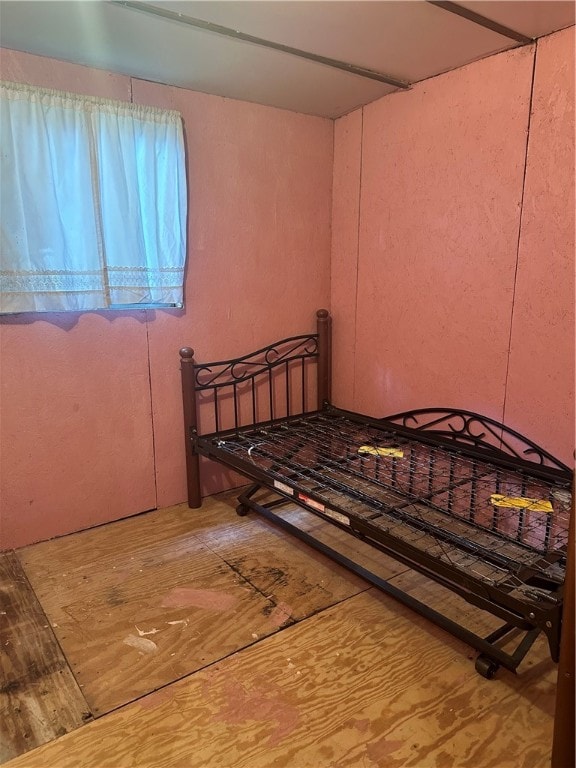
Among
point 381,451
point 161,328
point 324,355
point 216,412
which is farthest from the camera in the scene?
point 324,355

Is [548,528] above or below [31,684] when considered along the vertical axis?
above

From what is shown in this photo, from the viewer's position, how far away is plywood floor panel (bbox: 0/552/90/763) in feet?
4.95

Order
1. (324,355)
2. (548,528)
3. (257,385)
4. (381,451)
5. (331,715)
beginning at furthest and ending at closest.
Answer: (324,355) < (257,385) < (381,451) < (548,528) < (331,715)

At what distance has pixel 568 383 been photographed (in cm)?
212

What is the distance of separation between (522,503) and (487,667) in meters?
0.58

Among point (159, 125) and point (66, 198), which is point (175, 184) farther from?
point (66, 198)

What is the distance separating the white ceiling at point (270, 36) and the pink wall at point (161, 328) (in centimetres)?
19

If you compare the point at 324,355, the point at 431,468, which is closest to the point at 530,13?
the point at 431,468

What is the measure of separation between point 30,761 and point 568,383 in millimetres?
2241

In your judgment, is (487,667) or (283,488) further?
(283,488)

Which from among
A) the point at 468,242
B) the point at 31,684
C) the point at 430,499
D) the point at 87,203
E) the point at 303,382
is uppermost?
the point at 87,203

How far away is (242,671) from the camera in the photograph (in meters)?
1.73

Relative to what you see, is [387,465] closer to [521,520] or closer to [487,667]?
[521,520]

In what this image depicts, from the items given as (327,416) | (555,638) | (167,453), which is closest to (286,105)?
(327,416)
